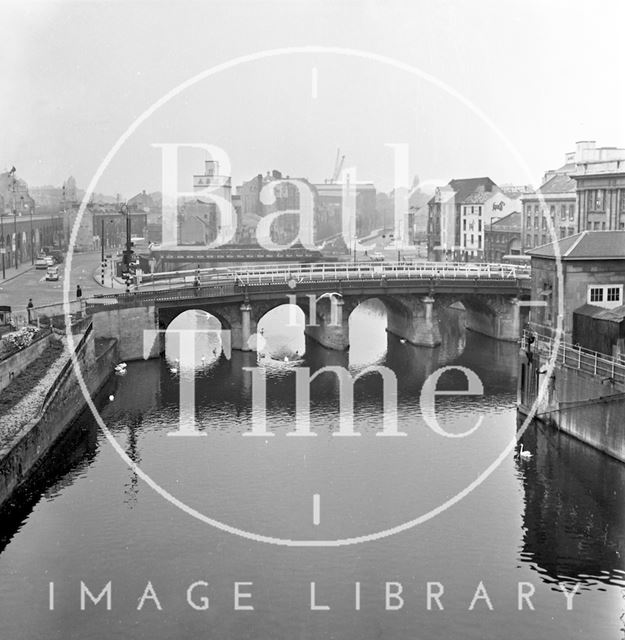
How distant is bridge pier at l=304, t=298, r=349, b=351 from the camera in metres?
89.4

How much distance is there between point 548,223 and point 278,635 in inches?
3933

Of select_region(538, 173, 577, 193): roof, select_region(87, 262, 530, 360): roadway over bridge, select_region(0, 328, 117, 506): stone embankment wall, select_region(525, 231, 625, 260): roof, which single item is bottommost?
select_region(0, 328, 117, 506): stone embankment wall

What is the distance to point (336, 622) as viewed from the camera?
33844 mm

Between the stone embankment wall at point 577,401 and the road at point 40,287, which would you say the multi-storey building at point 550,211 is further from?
the road at point 40,287

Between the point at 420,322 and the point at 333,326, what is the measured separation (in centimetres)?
997

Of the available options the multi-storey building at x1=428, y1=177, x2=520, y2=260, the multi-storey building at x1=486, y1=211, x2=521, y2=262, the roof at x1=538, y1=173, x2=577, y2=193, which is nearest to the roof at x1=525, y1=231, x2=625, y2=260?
the roof at x1=538, y1=173, x2=577, y2=193

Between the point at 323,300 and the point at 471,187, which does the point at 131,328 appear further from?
the point at 471,187

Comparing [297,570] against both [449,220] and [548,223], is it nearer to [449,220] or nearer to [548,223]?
[548,223]

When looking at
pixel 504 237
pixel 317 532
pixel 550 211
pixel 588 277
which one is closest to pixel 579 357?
pixel 588 277

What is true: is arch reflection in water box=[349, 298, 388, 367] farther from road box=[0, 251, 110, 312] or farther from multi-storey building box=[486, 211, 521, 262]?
road box=[0, 251, 110, 312]

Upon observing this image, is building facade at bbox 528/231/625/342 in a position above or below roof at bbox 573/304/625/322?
above

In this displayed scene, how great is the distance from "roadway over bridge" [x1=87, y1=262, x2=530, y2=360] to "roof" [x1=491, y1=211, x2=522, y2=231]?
38861mm

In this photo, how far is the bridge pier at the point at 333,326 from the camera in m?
89.4

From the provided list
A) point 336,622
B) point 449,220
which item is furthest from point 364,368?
point 449,220
